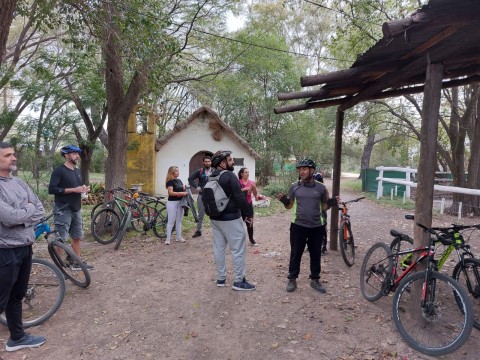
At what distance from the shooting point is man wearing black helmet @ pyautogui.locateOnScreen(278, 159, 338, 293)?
15.5 ft

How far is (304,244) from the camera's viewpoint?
482 cm

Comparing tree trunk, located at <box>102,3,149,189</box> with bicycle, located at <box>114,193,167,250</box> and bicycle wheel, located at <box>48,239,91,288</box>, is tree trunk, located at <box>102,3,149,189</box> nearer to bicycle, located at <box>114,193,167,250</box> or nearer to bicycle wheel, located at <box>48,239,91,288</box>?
bicycle, located at <box>114,193,167,250</box>

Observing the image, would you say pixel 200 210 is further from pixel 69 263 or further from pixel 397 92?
pixel 397 92

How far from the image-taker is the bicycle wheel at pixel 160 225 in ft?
26.3

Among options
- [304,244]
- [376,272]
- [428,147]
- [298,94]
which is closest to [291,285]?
[304,244]

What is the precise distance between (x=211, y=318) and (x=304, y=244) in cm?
158

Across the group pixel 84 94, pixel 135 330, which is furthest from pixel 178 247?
pixel 84 94

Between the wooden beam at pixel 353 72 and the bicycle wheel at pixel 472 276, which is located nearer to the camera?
the bicycle wheel at pixel 472 276

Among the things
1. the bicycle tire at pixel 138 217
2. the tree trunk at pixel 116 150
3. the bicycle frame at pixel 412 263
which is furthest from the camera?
the tree trunk at pixel 116 150

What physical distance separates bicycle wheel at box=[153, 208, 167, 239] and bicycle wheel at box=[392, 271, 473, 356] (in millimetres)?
5634

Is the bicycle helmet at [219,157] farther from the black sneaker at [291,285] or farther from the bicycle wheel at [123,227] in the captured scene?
the bicycle wheel at [123,227]

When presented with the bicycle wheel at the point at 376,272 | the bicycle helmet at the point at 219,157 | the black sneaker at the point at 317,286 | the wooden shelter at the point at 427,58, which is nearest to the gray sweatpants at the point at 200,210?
the bicycle helmet at the point at 219,157

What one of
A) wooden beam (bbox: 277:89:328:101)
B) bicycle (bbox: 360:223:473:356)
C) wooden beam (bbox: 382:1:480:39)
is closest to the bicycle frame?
bicycle (bbox: 360:223:473:356)

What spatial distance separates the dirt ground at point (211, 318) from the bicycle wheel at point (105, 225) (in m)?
1.37
